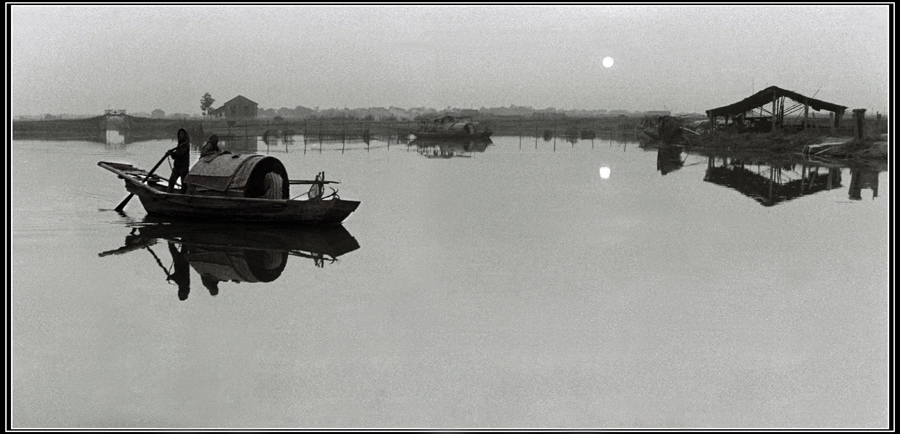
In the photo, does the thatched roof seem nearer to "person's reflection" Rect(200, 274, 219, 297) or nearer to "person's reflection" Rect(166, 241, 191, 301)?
"person's reflection" Rect(166, 241, 191, 301)

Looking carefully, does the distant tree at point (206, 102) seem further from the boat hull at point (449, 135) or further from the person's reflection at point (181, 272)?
the person's reflection at point (181, 272)

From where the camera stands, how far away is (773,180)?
73.0 ft

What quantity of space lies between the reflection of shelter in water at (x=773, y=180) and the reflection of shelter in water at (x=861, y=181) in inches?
16.8

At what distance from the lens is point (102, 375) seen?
6.02m

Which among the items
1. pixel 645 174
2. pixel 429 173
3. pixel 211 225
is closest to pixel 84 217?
pixel 211 225

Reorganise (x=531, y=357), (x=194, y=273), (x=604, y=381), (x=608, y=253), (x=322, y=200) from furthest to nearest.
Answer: (x=322, y=200) < (x=608, y=253) < (x=194, y=273) < (x=531, y=357) < (x=604, y=381)

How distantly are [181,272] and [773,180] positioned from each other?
18.1 metres

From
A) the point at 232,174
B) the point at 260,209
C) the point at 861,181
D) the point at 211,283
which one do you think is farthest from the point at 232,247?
the point at 861,181

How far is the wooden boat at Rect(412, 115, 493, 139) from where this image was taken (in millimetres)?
49250

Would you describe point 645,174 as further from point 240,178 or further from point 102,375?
point 102,375

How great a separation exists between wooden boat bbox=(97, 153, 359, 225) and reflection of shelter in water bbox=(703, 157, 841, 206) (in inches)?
397

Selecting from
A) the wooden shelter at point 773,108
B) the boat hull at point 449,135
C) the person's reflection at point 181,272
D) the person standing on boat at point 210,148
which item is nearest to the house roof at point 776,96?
the wooden shelter at point 773,108

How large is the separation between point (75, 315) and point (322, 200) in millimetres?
5169

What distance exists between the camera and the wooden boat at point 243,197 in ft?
41.1
